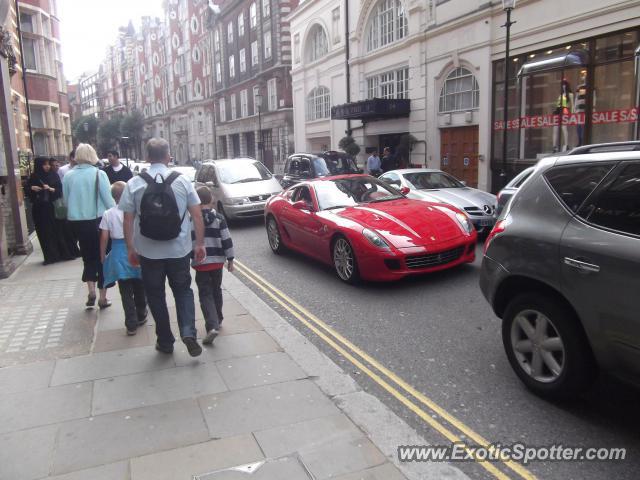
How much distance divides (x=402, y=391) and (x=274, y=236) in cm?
578

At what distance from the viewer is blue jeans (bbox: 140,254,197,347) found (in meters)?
4.39

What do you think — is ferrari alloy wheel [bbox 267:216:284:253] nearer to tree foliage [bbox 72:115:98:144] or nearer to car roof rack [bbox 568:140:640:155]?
car roof rack [bbox 568:140:640:155]

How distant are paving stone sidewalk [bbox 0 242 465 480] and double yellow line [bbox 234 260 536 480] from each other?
25 cm

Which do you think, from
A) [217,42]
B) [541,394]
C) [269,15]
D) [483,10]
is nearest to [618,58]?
[483,10]

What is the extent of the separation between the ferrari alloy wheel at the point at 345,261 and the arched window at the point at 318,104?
75.1 ft

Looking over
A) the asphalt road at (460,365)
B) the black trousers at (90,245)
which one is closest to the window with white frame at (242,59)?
the asphalt road at (460,365)

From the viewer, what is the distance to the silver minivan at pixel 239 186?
12.7 m

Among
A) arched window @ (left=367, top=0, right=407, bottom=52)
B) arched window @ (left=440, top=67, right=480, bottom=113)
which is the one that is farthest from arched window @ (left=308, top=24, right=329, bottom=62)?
arched window @ (left=440, top=67, right=480, bottom=113)

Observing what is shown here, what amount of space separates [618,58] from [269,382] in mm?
13246

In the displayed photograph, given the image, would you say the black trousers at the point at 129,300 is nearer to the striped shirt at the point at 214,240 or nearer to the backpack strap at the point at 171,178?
the striped shirt at the point at 214,240

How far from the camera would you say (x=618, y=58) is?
43.2 feet

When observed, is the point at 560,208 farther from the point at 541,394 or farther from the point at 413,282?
Result: the point at 413,282

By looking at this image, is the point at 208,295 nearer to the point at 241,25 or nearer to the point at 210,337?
the point at 210,337

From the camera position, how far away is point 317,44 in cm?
3017
